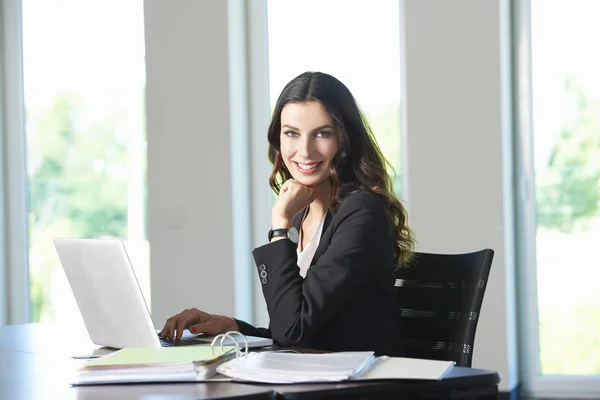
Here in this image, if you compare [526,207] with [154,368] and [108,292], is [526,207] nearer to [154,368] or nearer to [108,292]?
[108,292]

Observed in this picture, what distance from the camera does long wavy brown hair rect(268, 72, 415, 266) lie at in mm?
2166

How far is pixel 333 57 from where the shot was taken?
4336 millimetres

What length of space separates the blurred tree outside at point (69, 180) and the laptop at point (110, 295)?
2.92 m

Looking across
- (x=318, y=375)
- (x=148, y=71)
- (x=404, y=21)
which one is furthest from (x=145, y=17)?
(x=318, y=375)

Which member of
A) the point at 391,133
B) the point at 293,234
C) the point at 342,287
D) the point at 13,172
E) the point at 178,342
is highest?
the point at 391,133

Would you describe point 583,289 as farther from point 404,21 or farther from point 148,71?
point 148,71

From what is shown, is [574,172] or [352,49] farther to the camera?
[352,49]

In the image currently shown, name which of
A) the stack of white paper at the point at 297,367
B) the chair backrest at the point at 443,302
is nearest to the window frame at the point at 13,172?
the chair backrest at the point at 443,302

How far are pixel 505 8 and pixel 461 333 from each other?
7.71 ft

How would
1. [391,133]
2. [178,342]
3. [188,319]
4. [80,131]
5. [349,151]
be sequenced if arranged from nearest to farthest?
[178,342] → [188,319] → [349,151] → [391,133] → [80,131]

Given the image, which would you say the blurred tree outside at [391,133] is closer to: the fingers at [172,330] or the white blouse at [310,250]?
the white blouse at [310,250]

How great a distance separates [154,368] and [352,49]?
Result: 10.1 feet

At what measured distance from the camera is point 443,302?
202 cm

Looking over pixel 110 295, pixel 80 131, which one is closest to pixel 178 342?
pixel 110 295
